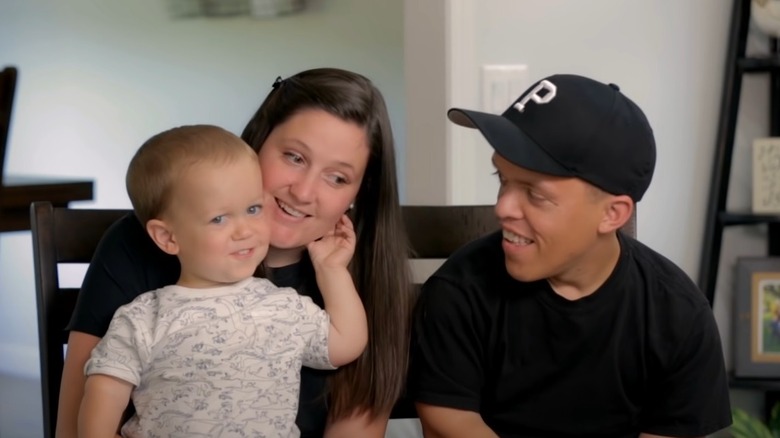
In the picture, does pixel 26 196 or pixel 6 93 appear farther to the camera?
pixel 26 196

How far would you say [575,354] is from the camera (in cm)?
155

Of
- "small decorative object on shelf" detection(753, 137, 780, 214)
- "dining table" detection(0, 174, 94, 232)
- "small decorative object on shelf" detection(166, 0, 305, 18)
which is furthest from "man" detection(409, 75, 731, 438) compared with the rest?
"small decorative object on shelf" detection(166, 0, 305, 18)

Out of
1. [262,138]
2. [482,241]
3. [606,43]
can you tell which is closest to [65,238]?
[262,138]

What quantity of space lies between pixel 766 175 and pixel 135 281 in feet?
5.34

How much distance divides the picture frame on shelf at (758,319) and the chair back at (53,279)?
1629mm

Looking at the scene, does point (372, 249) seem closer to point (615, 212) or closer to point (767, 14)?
point (615, 212)

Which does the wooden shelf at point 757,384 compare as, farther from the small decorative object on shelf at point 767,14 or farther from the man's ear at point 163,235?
the man's ear at point 163,235

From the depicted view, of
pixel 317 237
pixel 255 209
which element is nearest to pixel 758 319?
pixel 317 237

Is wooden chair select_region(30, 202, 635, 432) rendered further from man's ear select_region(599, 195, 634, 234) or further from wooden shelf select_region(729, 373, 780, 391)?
→ wooden shelf select_region(729, 373, 780, 391)

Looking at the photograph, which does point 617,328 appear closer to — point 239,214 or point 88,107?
point 239,214

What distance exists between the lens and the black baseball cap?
1454 millimetres

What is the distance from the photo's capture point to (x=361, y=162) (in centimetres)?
159

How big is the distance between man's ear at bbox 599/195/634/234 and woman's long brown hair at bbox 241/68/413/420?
32 centimetres

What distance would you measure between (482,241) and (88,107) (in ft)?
12.3
